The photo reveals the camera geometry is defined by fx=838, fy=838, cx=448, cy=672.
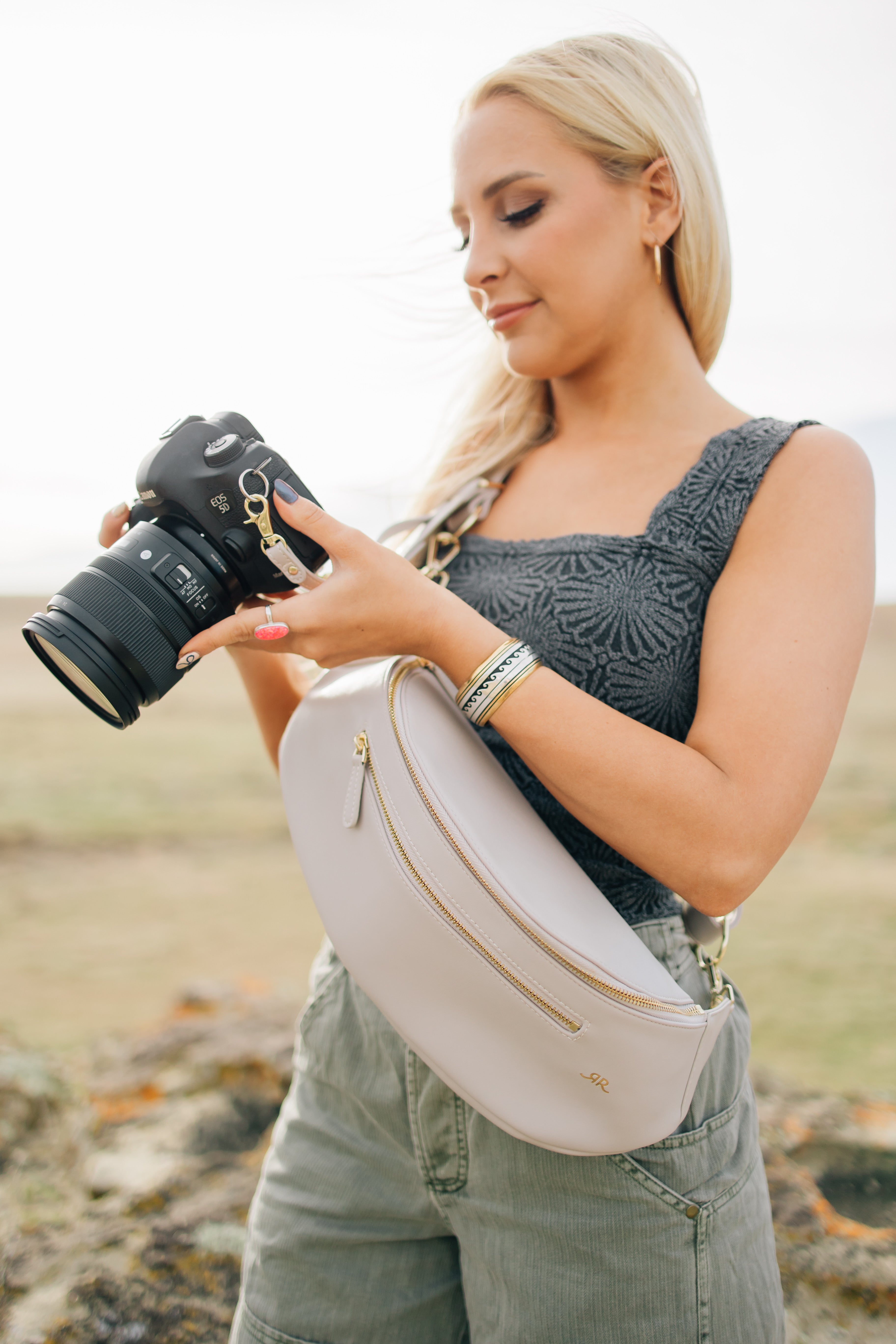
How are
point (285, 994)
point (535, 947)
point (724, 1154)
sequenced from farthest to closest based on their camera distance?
point (285, 994)
point (724, 1154)
point (535, 947)

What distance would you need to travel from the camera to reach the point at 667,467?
0.92m

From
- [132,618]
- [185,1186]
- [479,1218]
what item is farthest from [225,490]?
[185,1186]

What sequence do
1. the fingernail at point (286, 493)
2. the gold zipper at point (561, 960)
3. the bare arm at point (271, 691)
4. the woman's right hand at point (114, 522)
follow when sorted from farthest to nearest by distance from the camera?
the bare arm at point (271, 691) → the woman's right hand at point (114, 522) → the fingernail at point (286, 493) → the gold zipper at point (561, 960)

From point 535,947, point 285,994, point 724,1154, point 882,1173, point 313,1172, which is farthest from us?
point 285,994

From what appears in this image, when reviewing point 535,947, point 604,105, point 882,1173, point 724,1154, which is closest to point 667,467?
point 604,105

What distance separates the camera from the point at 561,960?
665 millimetres

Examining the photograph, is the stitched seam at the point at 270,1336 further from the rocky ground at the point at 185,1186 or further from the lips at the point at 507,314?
the lips at the point at 507,314

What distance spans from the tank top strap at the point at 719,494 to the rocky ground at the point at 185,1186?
1046mm

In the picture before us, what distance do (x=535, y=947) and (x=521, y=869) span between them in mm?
65

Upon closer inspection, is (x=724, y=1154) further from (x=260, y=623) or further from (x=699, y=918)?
(x=260, y=623)

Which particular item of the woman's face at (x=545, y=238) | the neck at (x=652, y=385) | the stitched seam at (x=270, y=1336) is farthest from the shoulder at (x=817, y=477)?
the stitched seam at (x=270, y=1336)

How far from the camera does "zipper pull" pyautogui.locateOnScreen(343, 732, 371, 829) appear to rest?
742 millimetres

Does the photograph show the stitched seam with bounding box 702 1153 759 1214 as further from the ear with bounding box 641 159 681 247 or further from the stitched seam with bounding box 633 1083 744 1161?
the ear with bounding box 641 159 681 247

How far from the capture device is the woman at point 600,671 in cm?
71
